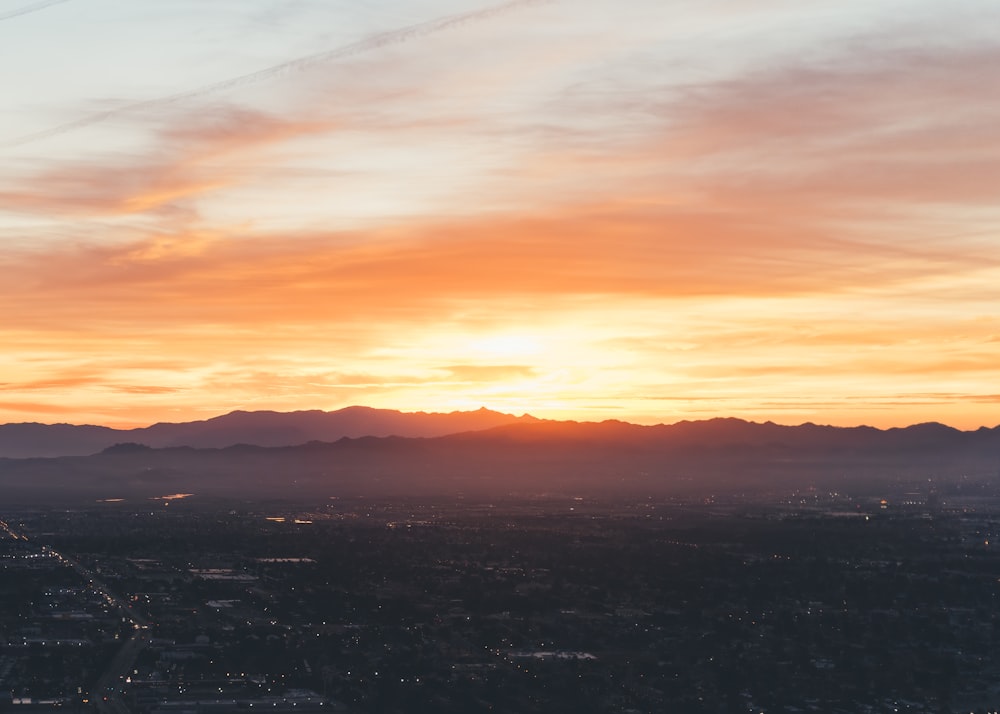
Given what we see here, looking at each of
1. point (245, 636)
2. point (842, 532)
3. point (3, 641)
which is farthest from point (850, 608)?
point (842, 532)

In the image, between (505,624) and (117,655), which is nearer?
(117,655)

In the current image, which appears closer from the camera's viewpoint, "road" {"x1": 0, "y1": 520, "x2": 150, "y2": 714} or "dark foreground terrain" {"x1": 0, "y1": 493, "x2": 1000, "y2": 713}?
"road" {"x1": 0, "y1": 520, "x2": 150, "y2": 714}

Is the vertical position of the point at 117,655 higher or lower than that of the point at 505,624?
lower

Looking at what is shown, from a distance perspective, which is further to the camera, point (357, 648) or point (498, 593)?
point (498, 593)

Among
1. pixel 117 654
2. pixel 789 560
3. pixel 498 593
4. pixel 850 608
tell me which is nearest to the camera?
pixel 117 654

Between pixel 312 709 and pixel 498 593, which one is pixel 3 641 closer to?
pixel 312 709

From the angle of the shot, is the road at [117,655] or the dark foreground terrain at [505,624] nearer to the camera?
the road at [117,655]

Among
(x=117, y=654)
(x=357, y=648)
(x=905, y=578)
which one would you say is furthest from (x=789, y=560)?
(x=117, y=654)

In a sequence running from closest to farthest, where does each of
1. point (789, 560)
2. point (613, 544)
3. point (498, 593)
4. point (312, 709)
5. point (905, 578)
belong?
1. point (312, 709)
2. point (498, 593)
3. point (905, 578)
4. point (789, 560)
5. point (613, 544)
